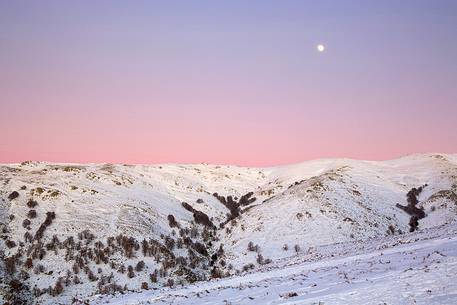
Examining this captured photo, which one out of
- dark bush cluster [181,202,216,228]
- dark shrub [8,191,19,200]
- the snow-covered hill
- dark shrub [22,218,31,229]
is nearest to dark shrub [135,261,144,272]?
the snow-covered hill

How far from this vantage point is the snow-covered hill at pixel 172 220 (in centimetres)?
6184

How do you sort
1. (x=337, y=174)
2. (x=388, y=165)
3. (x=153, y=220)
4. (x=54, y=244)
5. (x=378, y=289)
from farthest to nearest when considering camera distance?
1. (x=388, y=165)
2. (x=337, y=174)
3. (x=153, y=220)
4. (x=54, y=244)
5. (x=378, y=289)

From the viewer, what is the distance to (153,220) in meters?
83.4

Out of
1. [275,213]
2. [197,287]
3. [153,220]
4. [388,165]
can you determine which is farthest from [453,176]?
[197,287]

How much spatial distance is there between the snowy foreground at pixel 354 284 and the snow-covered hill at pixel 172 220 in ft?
49.1

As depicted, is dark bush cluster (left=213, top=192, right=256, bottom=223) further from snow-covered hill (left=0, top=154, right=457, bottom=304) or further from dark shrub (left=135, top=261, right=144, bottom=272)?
dark shrub (left=135, top=261, right=144, bottom=272)

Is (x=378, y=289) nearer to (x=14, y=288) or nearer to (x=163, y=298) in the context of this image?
(x=163, y=298)

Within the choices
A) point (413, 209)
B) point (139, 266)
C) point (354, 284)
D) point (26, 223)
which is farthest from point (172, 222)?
point (354, 284)

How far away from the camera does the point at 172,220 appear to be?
85.9 meters

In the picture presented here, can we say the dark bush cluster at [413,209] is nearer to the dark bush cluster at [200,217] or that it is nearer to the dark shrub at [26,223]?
the dark bush cluster at [200,217]

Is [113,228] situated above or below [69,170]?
below

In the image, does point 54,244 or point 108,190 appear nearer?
point 54,244

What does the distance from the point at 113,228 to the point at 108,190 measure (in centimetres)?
1858

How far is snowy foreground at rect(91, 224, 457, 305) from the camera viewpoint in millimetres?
19841
